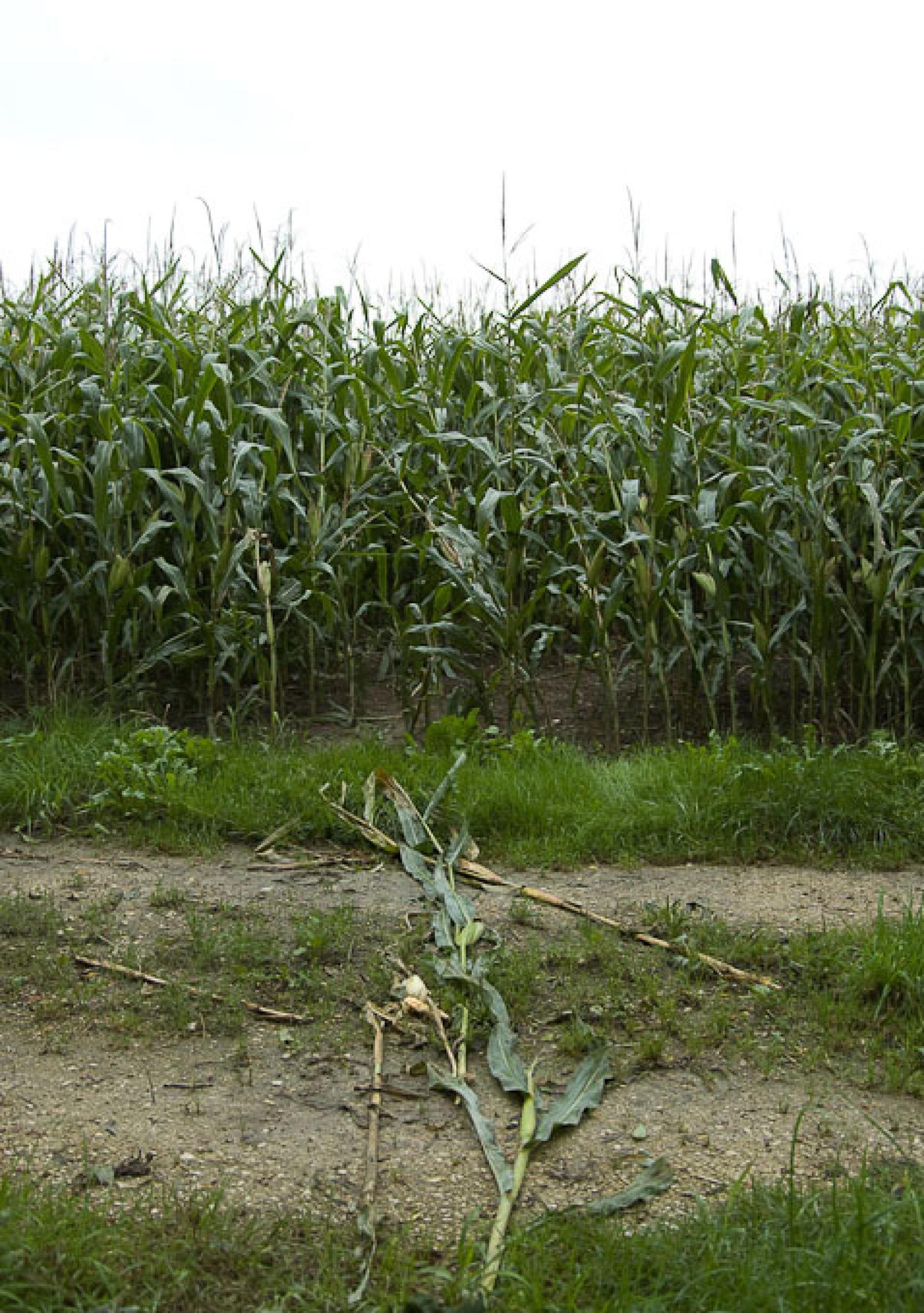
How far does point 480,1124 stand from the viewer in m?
2.66

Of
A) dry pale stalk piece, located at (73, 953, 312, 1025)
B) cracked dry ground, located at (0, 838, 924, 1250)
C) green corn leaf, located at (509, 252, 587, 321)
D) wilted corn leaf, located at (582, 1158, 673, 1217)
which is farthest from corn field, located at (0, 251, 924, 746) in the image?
wilted corn leaf, located at (582, 1158, 673, 1217)

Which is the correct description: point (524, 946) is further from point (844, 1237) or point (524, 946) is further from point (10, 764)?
point (10, 764)

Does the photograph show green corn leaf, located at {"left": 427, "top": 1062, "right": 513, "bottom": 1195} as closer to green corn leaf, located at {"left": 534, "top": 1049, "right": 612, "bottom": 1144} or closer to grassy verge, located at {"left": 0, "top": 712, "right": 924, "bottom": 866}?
green corn leaf, located at {"left": 534, "top": 1049, "right": 612, "bottom": 1144}

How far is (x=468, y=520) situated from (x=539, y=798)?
167 cm

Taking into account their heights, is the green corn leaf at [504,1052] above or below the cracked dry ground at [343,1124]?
above

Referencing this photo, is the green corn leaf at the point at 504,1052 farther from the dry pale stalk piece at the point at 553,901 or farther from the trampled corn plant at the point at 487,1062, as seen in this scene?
the dry pale stalk piece at the point at 553,901

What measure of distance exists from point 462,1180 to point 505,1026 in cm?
55

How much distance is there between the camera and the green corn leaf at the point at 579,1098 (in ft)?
8.69

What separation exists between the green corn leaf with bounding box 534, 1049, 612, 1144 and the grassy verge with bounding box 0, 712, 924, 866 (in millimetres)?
1365

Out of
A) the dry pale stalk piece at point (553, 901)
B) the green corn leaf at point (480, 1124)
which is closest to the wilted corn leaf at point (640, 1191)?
the green corn leaf at point (480, 1124)

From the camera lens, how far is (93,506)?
5609 millimetres

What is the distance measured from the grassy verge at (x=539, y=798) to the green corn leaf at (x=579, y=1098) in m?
1.37

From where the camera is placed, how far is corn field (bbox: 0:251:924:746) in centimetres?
524

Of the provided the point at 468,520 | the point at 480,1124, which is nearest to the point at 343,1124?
the point at 480,1124
